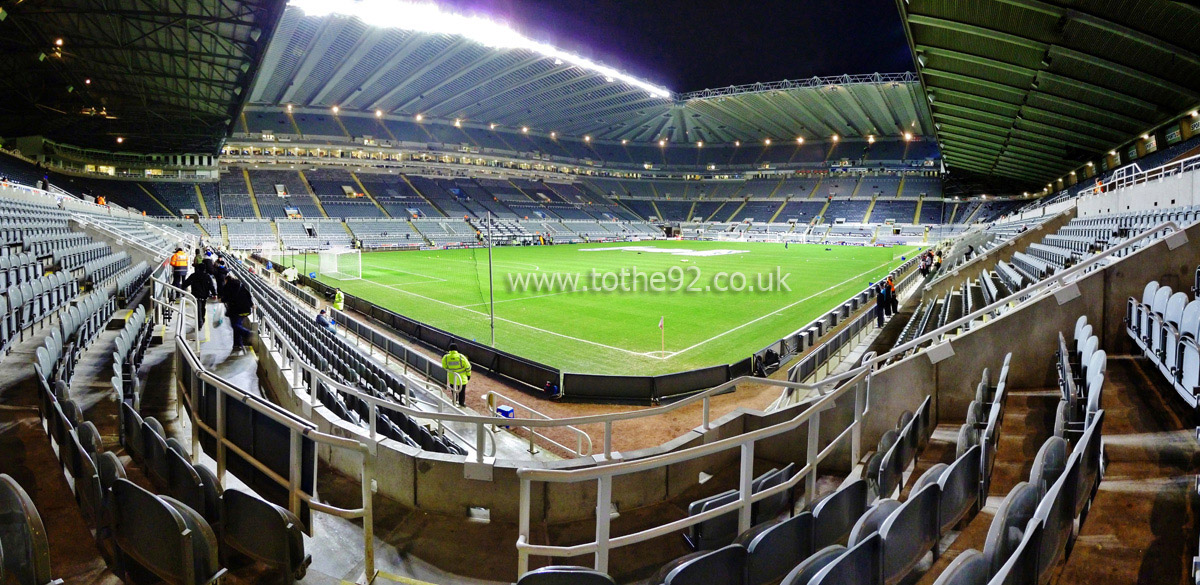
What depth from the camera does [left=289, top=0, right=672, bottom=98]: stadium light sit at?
44.3 metres

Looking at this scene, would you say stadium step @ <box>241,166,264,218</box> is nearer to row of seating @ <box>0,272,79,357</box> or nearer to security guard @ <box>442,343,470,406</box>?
row of seating @ <box>0,272,79,357</box>

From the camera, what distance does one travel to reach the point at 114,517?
319 cm

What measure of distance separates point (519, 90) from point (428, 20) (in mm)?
23750

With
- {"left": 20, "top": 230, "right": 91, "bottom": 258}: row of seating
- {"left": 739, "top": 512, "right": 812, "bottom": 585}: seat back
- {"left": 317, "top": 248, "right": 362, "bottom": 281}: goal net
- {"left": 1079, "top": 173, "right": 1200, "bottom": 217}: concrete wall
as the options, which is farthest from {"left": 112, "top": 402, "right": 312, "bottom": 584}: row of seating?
{"left": 317, "top": 248, "right": 362, "bottom": 281}: goal net

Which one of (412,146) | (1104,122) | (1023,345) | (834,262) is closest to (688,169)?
(412,146)

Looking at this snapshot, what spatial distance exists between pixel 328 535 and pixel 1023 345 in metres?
7.83

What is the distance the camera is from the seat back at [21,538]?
98.8 inches

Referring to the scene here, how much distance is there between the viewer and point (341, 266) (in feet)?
121

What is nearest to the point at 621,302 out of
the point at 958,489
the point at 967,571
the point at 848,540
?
the point at 958,489

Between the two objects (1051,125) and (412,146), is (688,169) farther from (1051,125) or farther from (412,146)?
(1051,125)

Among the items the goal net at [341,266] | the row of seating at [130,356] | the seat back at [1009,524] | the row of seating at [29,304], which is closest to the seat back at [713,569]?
the seat back at [1009,524]

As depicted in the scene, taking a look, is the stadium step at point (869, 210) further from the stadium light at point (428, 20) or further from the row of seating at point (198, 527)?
the row of seating at point (198, 527)

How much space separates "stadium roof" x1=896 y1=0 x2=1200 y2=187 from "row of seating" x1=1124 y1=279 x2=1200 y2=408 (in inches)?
708

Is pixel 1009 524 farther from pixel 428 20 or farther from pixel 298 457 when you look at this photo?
pixel 428 20
